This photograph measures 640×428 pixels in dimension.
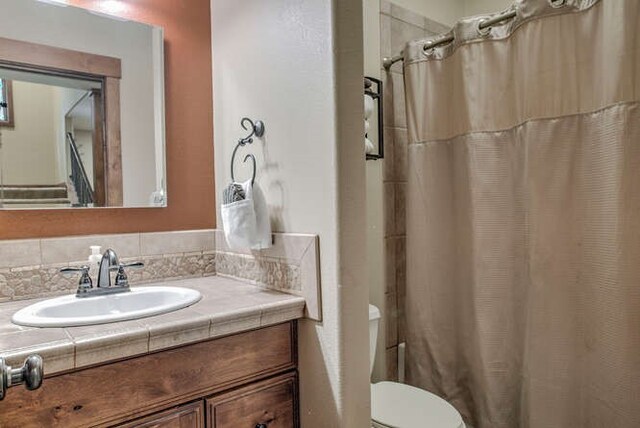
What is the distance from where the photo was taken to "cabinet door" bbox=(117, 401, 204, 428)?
0.97 meters

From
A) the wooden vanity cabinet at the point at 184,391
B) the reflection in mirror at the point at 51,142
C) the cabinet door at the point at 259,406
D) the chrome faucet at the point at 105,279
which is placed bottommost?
the cabinet door at the point at 259,406

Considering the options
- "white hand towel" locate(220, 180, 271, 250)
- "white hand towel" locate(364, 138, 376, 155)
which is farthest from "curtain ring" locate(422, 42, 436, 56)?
"white hand towel" locate(220, 180, 271, 250)

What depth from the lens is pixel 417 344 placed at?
2.05 m

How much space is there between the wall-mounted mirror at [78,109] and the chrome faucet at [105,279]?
26cm

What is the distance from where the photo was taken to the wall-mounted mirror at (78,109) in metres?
1.33

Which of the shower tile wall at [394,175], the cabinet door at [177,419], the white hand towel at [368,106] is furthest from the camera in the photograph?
the shower tile wall at [394,175]

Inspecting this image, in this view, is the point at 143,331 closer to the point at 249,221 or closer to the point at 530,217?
the point at 249,221

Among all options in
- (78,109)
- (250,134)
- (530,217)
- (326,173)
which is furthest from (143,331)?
(530,217)

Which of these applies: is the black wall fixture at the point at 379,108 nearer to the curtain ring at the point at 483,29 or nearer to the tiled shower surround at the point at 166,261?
the curtain ring at the point at 483,29

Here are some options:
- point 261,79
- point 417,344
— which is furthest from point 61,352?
point 417,344

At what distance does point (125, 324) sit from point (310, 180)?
640 millimetres

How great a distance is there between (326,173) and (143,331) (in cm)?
64

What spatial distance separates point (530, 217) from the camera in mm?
1619

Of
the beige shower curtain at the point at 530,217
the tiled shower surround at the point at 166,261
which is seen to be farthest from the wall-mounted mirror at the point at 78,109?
the beige shower curtain at the point at 530,217
